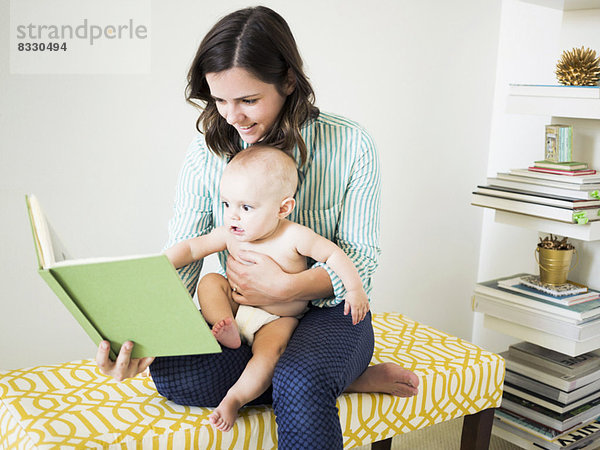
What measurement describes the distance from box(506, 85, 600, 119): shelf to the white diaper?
3.31ft

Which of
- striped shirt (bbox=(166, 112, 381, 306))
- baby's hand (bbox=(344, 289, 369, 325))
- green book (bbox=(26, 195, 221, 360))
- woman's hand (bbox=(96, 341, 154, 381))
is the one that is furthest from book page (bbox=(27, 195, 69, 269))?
baby's hand (bbox=(344, 289, 369, 325))

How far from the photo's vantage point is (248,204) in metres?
1.22

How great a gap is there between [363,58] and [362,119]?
0.20 metres

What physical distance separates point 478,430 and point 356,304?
53 cm

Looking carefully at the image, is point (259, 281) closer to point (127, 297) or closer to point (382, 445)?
point (127, 297)

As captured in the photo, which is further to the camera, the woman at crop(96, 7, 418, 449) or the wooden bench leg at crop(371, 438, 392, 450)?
the wooden bench leg at crop(371, 438, 392, 450)

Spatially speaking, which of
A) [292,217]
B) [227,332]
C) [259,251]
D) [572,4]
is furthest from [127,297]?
[572,4]

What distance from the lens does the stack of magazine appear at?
1.81 meters

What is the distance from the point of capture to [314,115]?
4.53ft

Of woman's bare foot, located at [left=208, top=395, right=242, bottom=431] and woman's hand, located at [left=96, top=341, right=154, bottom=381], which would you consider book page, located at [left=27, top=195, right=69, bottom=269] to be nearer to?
woman's hand, located at [left=96, top=341, right=154, bottom=381]

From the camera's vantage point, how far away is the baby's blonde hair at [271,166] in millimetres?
1222

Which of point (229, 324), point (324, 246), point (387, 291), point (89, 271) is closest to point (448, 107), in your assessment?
point (387, 291)

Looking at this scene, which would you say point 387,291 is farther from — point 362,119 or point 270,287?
point 270,287

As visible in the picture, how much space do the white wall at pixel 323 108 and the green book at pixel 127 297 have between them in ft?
2.43
